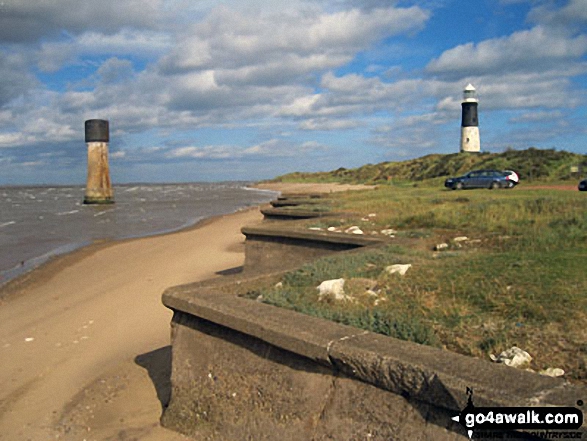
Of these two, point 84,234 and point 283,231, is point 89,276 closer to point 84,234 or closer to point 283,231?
point 283,231

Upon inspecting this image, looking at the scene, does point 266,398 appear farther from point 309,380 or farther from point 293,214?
point 293,214

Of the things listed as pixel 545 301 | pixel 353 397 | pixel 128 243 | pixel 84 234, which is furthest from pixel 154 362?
pixel 84 234

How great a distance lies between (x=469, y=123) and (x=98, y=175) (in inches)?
1424

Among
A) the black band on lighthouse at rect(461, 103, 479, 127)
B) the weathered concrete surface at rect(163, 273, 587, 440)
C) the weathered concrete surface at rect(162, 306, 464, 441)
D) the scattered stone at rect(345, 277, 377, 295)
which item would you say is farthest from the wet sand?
the black band on lighthouse at rect(461, 103, 479, 127)

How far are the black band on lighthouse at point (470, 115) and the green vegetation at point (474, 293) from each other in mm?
50967

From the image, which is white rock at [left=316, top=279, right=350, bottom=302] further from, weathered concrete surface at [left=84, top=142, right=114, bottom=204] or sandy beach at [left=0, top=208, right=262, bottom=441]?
weathered concrete surface at [left=84, top=142, right=114, bottom=204]

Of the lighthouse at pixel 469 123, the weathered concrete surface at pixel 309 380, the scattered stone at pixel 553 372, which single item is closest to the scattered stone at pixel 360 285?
the weathered concrete surface at pixel 309 380

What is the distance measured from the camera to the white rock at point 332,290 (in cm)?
494

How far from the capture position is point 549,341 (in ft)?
12.4

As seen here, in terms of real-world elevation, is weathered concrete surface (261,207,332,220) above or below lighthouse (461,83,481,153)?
below

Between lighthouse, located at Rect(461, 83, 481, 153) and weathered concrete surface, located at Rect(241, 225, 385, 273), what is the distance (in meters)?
51.7

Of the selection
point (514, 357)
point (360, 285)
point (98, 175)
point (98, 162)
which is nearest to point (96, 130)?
point (98, 162)

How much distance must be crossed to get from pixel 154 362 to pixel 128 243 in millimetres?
12731

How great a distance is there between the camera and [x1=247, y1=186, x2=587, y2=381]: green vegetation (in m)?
3.85
